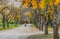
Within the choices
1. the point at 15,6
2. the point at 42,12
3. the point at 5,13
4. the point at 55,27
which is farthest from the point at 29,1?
the point at 5,13

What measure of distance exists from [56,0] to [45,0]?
1.28 ft

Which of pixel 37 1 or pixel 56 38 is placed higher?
pixel 37 1

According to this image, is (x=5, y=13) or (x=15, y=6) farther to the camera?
(x=5, y=13)

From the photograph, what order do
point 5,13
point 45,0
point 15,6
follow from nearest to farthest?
point 45,0 → point 15,6 → point 5,13

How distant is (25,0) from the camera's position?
13.7 ft

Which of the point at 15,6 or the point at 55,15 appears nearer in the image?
the point at 55,15

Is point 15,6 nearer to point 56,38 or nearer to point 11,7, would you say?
point 11,7

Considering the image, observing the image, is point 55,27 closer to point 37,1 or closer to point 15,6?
point 37,1

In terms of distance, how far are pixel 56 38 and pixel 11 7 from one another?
97.6 feet

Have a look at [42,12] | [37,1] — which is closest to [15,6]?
[42,12]

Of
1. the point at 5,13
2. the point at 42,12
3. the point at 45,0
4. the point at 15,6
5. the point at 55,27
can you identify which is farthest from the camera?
the point at 5,13

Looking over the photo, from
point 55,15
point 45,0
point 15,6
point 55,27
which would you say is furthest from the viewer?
point 15,6

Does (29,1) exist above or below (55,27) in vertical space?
above

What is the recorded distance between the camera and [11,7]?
4231 centimetres
